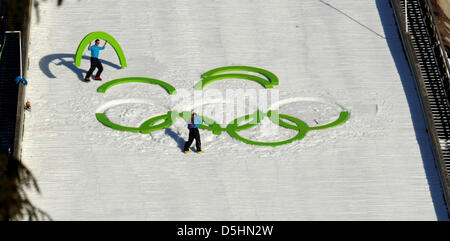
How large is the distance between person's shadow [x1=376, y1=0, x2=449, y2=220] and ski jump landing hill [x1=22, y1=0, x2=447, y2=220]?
0.05 meters

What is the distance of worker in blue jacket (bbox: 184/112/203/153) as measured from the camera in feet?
63.8

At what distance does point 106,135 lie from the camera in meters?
20.7

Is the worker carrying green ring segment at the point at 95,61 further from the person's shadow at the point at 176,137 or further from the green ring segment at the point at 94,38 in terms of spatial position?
the person's shadow at the point at 176,137

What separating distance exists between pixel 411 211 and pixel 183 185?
5.32 metres

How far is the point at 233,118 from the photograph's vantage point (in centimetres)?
2145

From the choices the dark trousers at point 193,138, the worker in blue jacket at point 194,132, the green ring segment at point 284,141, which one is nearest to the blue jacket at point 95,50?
the worker in blue jacket at point 194,132

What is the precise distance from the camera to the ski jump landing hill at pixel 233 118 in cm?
1878

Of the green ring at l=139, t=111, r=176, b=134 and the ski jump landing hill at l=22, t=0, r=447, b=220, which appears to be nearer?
the ski jump landing hill at l=22, t=0, r=447, b=220

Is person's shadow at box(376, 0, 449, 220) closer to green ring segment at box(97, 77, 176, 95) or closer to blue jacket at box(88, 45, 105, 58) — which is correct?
green ring segment at box(97, 77, 176, 95)

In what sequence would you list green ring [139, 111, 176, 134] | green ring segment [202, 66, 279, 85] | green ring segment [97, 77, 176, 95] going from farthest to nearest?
green ring segment [202, 66, 279, 85] → green ring segment [97, 77, 176, 95] → green ring [139, 111, 176, 134]

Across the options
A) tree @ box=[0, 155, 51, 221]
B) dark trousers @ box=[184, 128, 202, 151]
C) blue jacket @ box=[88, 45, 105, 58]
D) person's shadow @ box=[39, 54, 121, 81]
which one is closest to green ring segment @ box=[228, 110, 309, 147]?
dark trousers @ box=[184, 128, 202, 151]
